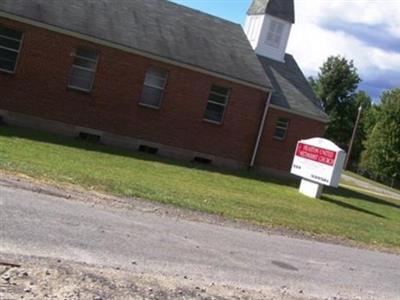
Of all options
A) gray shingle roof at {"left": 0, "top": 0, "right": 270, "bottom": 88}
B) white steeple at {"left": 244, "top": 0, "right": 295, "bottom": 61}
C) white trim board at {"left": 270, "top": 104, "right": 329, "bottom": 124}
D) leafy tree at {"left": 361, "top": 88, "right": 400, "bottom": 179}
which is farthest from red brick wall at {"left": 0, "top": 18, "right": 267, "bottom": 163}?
leafy tree at {"left": 361, "top": 88, "right": 400, "bottom": 179}

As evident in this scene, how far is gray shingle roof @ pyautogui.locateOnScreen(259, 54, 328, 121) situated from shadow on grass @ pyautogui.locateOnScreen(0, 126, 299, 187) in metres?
4.17

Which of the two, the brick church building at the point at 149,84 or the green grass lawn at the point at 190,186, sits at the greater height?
the brick church building at the point at 149,84

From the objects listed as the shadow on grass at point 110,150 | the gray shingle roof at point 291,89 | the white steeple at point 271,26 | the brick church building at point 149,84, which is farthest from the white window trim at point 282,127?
the white steeple at point 271,26

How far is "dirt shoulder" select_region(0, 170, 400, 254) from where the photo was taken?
1275 cm

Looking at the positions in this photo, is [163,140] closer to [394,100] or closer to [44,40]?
[44,40]

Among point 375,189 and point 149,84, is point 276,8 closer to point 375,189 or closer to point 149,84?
point 149,84

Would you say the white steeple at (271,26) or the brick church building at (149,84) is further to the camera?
the white steeple at (271,26)

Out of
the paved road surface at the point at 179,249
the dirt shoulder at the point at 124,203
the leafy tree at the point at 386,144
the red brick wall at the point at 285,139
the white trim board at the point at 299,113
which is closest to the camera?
the paved road surface at the point at 179,249

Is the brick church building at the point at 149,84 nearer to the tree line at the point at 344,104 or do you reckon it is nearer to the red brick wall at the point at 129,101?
the red brick wall at the point at 129,101

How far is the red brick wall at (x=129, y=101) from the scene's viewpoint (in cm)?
2498

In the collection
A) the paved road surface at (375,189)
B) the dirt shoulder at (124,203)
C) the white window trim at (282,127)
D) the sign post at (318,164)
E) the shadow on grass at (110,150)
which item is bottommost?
the dirt shoulder at (124,203)

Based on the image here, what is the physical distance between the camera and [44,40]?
25.0m

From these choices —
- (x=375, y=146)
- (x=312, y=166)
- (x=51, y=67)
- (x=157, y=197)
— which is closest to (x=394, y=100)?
(x=375, y=146)

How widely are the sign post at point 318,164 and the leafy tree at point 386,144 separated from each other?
40.0m
